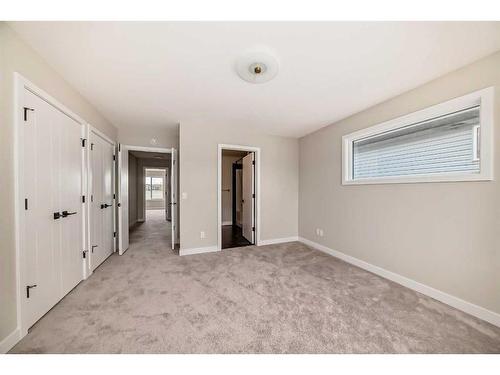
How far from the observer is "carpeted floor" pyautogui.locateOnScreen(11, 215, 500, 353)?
4.31ft

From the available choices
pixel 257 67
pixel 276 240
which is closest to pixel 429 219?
pixel 257 67

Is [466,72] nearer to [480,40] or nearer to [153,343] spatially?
[480,40]

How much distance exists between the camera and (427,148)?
2100mm

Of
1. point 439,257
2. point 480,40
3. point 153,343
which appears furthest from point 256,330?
point 480,40

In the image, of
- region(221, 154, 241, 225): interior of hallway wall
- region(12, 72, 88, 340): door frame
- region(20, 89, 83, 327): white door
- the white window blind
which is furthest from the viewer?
region(221, 154, 241, 225): interior of hallway wall

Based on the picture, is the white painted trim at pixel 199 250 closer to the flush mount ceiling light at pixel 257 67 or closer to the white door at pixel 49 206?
the white door at pixel 49 206

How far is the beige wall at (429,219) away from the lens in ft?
5.22

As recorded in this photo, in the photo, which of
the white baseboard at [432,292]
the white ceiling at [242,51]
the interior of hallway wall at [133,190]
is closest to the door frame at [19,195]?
the white ceiling at [242,51]

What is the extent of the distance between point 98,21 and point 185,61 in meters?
0.61

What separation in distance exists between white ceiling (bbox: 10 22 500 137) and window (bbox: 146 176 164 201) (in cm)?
918

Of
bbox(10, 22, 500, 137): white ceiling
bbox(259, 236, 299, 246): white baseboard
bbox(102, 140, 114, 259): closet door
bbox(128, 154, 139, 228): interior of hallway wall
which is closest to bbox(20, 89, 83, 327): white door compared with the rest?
bbox(10, 22, 500, 137): white ceiling

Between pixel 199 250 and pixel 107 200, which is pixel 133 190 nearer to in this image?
pixel 107 200

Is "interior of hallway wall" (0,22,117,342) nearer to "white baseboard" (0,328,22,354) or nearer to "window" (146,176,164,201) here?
"white baseboard" (0,328,22,354)
